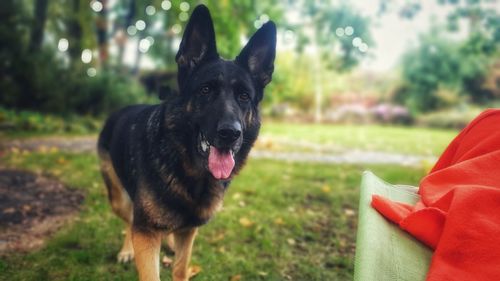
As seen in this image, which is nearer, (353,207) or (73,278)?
(73,278)

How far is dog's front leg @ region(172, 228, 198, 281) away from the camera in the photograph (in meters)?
3.13

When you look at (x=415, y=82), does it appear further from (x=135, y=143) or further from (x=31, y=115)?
(x=135, y=143)

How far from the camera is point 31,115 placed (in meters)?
11.7

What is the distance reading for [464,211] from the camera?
1682mm

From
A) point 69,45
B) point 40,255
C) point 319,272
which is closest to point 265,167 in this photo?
point 319,272

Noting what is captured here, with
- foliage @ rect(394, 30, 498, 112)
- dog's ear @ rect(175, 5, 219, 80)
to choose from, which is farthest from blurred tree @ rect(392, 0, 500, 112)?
dog's ear @ rect(175, 5, 219, 80)

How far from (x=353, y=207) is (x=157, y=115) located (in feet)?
12.6

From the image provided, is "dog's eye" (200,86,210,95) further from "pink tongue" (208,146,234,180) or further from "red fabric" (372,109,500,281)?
"red fabric" (372,109,500,281)

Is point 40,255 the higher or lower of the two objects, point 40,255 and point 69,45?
the lower

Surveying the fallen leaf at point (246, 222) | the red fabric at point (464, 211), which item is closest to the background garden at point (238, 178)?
the fallen leaf at point (246, 222)

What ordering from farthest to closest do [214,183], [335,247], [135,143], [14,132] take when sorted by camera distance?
[14,132]
[335,247]
[135,143]
[214,183]

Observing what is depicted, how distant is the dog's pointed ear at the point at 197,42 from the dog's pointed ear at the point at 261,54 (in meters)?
0.24

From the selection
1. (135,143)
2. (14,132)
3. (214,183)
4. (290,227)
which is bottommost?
(14,132)

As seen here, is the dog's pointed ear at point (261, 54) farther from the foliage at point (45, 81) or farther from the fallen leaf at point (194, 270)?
the foliage at point (45, 81)
